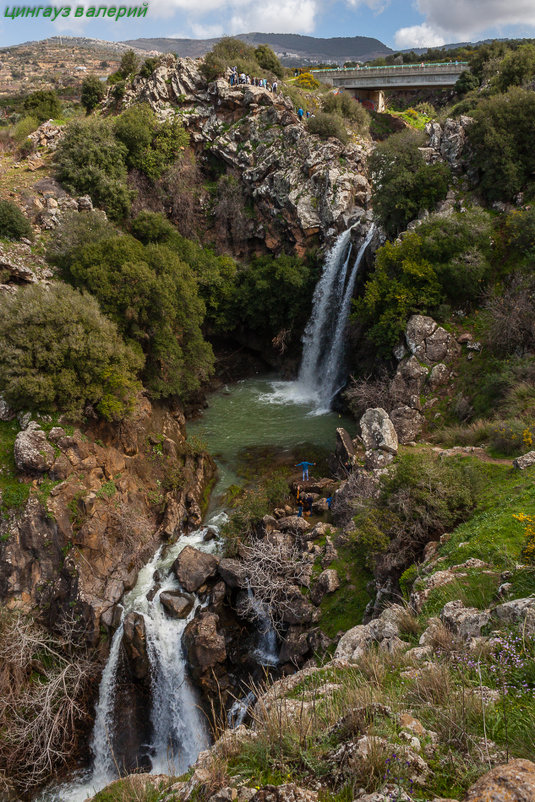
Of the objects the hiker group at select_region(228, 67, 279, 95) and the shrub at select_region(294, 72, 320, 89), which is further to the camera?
the shrub at select_region(294, 72, 320, 89)

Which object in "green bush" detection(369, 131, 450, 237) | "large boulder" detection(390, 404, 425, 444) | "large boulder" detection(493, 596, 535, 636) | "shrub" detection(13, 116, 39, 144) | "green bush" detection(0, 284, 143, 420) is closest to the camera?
"large boulder" detection(493, 596, 535, 636)

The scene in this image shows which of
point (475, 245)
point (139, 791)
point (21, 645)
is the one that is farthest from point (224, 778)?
point (475, 245)

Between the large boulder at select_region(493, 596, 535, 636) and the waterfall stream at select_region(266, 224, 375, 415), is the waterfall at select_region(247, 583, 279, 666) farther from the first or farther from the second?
the waterfall stream at select_region(266, 224, 375, 415)

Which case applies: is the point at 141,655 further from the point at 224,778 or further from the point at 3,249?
the point at 3,249

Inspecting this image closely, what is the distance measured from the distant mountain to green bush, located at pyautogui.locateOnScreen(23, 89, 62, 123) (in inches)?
5125

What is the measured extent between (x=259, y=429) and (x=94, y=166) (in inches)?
666

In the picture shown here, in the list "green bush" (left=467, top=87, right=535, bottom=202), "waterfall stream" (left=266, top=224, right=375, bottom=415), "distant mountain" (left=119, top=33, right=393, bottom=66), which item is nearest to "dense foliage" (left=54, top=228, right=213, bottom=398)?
"waterfall stream" (left=266, top=224, right=375, bottom=415)

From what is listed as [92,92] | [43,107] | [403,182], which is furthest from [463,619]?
[92,92]

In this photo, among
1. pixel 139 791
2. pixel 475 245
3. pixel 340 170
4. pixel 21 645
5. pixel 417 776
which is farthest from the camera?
pixel 340 170

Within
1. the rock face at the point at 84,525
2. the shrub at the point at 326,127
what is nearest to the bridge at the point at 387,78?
the shrub at the point at 326,127

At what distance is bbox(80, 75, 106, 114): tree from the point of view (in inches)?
1180

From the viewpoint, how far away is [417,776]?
2721 millimetres

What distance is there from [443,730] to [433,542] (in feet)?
18.3

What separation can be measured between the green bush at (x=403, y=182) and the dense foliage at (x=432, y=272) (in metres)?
2.37
